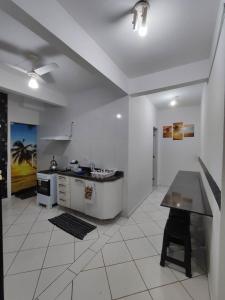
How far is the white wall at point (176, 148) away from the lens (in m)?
4.62

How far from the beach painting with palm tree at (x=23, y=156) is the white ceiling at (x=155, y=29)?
10.7 ft

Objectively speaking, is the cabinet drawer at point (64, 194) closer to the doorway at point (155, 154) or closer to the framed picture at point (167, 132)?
the doorway at point (155, 154)

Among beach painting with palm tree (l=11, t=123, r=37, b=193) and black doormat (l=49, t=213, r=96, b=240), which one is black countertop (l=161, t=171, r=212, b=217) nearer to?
black doormat (l=49, t=213, r=96, b=240)

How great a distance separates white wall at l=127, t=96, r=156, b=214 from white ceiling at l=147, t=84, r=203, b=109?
0.27 m

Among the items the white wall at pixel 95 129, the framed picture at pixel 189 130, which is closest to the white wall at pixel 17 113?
the white wall at pixel 95 129

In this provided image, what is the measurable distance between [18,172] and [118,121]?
3.07 m

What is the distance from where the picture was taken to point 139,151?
3.44m

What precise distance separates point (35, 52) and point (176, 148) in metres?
4.36

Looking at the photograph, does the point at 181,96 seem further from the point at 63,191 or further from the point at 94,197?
the point at 63,191

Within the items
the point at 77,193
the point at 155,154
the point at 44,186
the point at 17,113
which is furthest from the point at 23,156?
the point at 155,154

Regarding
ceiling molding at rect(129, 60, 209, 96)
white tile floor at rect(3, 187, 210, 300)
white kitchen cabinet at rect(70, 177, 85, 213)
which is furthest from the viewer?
white kitchen cabinet at rect(70, 177, 85, 213)

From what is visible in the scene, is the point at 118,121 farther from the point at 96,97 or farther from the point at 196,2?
the point at 196,2

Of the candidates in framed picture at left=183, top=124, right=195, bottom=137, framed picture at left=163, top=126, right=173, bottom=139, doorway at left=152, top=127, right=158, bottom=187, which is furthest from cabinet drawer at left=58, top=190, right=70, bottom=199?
framed picture at left=183, top=124, right=195, bottom=137

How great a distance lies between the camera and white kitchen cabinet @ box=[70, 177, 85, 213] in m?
2.90
